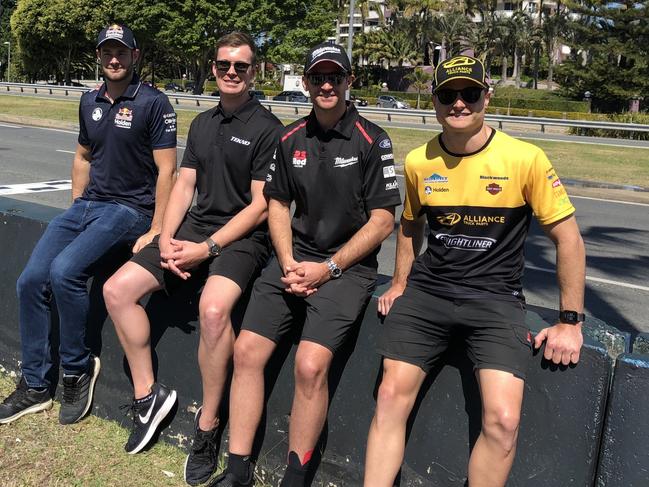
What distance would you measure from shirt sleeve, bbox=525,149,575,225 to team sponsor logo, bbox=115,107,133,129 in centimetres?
223

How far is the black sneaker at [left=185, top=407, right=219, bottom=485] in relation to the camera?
3.19 m

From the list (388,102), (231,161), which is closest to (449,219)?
(231,161)

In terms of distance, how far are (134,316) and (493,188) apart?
1751 mm

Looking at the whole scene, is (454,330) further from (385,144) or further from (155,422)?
(155,422)

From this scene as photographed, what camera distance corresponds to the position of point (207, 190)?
3.64 m

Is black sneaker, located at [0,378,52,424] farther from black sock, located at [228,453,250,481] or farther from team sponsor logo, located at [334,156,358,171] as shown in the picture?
team sponsor logo, located at [334,156,358,171]

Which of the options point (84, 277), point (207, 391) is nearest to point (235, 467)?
point (207, 391)

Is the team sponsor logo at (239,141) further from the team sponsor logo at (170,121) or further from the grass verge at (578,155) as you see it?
the grass verge at (578,155)

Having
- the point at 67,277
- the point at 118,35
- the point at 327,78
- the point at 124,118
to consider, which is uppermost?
the point at 118,35

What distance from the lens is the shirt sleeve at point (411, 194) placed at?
9.89ft

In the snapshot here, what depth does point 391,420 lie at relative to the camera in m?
2.72

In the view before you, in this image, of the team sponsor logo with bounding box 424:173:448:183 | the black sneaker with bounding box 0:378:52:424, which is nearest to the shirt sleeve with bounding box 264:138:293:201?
the team sponsor logo with bounding box 424:173:448:183

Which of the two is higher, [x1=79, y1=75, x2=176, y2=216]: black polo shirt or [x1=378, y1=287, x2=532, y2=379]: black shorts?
[x1=79, y1=75, x2=176, y2=216]: black polo shirt

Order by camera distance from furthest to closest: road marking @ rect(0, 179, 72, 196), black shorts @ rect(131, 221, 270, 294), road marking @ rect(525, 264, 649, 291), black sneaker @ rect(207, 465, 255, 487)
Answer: road marking @ rect(0, 179, 72, 196) < road marking @ rect(525, 264, 649, 291) < black shorts @ rect(131, 221, 270, 294) < black sneaker @ rect(207, 465, 255, 487)
